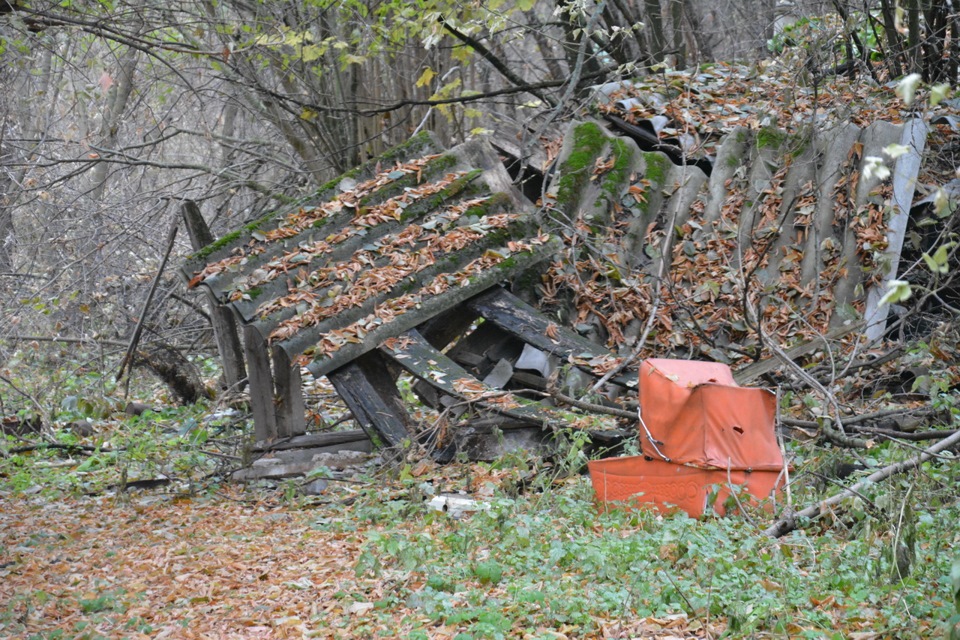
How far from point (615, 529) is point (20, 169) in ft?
29.1

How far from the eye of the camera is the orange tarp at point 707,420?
4957 mm

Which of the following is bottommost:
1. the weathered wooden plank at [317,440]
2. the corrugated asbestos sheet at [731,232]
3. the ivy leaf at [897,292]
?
the weathered wooden plank at [317,440]

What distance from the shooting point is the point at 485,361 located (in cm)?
730

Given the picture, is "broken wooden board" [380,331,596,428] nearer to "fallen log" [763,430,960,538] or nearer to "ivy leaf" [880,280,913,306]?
"fallen log" [763,430,960,538]

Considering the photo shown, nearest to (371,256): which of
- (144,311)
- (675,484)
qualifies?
(144,311)

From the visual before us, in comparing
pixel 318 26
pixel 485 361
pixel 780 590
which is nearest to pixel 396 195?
pixel 485 361

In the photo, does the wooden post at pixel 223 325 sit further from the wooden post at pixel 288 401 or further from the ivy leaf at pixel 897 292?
the ivy leaf at pixel 897 292

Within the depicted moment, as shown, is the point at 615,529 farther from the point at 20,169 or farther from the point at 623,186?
the point at 20,169

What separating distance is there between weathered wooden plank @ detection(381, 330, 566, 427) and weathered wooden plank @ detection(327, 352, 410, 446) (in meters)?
0.25

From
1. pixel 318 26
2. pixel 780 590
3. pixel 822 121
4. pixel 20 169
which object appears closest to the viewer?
pixel 780 590

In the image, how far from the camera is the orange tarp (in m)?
4.96

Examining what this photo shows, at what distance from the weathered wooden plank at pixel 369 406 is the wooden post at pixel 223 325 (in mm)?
2042

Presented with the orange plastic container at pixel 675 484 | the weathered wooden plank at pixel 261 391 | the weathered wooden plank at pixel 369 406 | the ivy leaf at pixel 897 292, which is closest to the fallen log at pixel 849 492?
the orange plastic container at pixel 675 484

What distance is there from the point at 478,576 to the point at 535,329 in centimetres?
298
